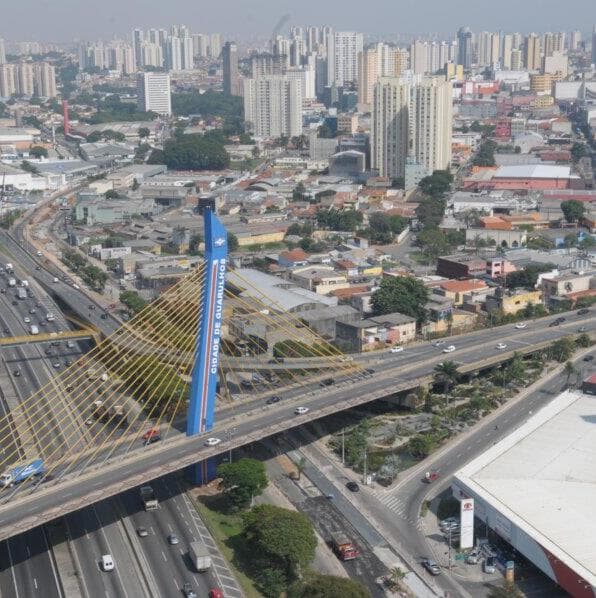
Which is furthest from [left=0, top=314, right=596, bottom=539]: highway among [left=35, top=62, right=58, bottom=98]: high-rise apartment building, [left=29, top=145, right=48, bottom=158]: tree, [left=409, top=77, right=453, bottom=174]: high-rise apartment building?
[left=35, top=62, right=58, bottom=98]: high-rise apartment building

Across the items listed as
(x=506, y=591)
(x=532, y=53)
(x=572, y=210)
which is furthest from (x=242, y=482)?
(x=532, y=53)

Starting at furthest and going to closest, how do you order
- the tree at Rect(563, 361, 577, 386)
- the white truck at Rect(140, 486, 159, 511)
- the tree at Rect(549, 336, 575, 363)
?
the tree at Rect(549, 336, 575, 363) < the tree at Rect(563, 361, 577, 386) < the white truck at Rect(140, 486, 159, 511)

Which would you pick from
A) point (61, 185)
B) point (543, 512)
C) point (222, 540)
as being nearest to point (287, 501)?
point (222, 540)

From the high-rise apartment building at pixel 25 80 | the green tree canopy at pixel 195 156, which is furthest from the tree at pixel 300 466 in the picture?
the high-rise apartment building at pixel 25 80

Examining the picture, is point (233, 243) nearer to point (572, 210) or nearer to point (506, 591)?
point (572, 210)

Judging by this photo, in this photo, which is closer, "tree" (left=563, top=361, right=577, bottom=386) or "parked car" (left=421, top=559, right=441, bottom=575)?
"parked car" (left=421, top=559, right=441, bottom=575)

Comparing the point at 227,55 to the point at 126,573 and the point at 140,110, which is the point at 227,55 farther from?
the point at 126,573

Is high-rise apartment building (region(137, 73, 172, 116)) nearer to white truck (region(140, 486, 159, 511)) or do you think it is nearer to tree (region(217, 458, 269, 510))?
white truck (region(140, 486, 159, 511))
